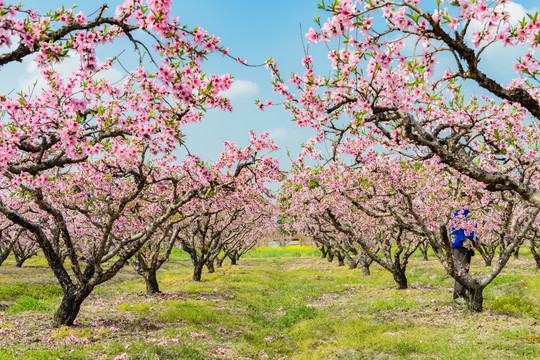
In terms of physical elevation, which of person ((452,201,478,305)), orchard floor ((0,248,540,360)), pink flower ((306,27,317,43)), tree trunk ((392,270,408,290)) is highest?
pink flower ((306,27,317,43))

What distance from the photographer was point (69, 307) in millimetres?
10484

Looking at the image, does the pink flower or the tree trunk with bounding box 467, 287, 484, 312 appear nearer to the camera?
the pink flower

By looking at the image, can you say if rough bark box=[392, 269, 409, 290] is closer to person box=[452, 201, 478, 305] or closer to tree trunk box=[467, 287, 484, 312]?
person box=[452, 201, 478, 305]

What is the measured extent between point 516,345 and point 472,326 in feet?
5.73

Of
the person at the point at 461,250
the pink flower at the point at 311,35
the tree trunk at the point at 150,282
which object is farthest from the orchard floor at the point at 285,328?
the pink flower at the point at 311,35

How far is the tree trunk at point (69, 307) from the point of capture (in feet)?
34.0

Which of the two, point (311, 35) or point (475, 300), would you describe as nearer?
point (311, 35)

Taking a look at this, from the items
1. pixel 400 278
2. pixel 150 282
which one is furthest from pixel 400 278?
pixel 150 282

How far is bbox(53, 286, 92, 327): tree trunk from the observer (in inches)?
408

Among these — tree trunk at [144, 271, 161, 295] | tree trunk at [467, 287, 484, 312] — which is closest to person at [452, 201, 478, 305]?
tree trunk at [467, 287, 484, 312]

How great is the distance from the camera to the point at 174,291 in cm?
1847

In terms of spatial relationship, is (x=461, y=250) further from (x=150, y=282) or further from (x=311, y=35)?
(x=150, y=282)

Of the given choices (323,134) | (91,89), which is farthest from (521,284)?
(91,89)

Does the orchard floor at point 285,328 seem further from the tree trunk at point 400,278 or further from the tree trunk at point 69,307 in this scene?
the tree trunk at point 400,278
